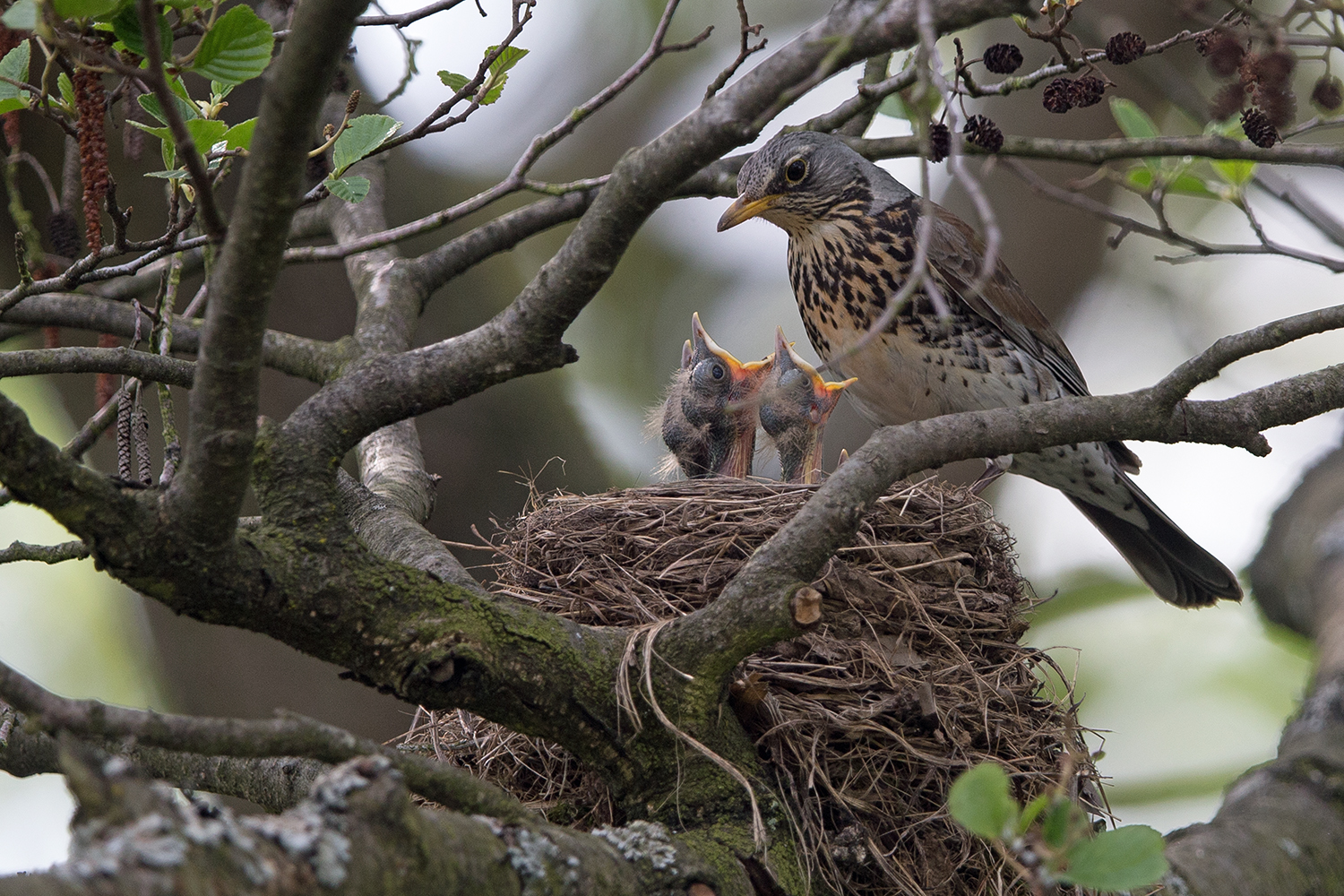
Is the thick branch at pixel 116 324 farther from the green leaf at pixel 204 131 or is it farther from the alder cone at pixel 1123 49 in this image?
the alder cone at pixel 1123 49

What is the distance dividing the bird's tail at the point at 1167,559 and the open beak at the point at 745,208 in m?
1.70

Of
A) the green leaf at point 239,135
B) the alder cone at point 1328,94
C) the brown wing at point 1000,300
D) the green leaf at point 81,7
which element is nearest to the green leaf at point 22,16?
the green leaf at point 81,7

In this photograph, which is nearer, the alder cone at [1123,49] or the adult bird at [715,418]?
the alder cone at [1123,49]

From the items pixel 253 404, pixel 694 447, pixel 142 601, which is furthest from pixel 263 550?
pixel 142 601

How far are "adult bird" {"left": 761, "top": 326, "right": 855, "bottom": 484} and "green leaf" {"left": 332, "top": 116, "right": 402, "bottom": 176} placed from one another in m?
2.31

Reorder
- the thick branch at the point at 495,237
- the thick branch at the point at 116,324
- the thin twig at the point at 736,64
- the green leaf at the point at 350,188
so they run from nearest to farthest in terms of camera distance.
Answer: the green leaf at the point at 350,188 < the thin twig at the point at 736,64 < the thick branch at the point at 116,324 < the thick branch at the point at 495,237

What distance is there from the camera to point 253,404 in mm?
1487

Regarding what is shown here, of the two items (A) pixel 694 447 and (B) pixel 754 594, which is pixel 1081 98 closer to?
(B) pixel 754 594

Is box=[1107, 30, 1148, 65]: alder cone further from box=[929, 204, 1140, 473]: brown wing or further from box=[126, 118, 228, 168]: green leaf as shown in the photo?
box=[126, 118, 228, 168]: green leaf

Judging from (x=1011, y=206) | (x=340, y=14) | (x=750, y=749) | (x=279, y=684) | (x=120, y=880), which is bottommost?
(x=120, y=880)

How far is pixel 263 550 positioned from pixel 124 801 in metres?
0.66

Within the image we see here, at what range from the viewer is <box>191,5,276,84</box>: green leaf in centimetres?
179

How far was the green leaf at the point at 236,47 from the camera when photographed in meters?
1.79

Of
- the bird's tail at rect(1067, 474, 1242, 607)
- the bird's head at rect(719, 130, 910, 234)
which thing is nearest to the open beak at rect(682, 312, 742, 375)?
the bird's head at rect(719, 130, 910, 234)
